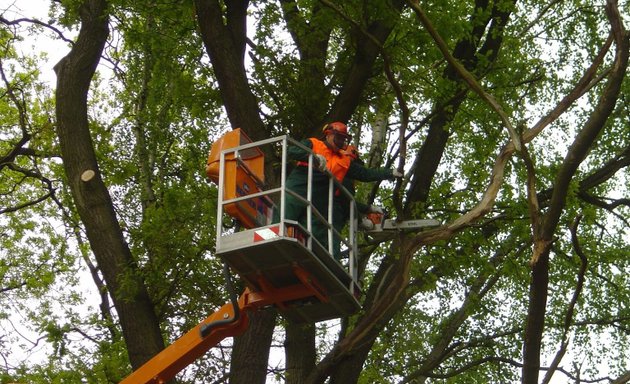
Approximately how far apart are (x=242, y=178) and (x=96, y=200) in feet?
8.03

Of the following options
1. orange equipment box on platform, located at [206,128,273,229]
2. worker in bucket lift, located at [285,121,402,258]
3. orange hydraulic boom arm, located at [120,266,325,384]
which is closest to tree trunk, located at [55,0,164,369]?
orange hydraulic boom arm, located at [120,266,325,384]

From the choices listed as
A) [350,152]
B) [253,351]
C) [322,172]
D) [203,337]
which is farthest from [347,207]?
[203,337]

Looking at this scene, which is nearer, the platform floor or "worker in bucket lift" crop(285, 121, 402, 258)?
the platform floor

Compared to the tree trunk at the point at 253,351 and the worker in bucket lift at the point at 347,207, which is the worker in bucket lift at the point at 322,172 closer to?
the worker in bucket lift at the point at 347,207

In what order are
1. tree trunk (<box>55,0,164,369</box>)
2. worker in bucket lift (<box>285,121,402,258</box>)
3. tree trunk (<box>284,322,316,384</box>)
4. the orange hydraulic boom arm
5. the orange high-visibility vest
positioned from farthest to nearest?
tree trunk (<box>284,322,316,384</box>) → tree trunk (<box>55,0,164,369</box>) → the orange high-visibility vest → the orange hydraulic boom arm → worker in bucket lift (<box>285,121,402,258</box>)

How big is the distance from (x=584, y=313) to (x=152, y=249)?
28.4 ft

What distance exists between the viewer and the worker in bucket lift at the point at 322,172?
372 inches

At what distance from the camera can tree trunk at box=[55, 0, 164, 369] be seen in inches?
419

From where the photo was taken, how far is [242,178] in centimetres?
937

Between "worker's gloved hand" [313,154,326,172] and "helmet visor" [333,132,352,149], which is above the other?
"helmet visor" [333,132,352,149]

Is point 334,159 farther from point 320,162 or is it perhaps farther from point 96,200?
point 96,200

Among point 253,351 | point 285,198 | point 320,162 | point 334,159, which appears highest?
point 334,159

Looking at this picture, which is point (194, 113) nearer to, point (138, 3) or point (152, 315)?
point (138, 3)

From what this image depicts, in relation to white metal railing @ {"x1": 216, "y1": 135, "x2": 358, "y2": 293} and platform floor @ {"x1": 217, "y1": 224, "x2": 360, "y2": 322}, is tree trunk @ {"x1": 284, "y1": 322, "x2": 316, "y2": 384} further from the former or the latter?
white metal railing @ {"x1": 216, "y1": 135, "x2": 358, "y2": 293}
